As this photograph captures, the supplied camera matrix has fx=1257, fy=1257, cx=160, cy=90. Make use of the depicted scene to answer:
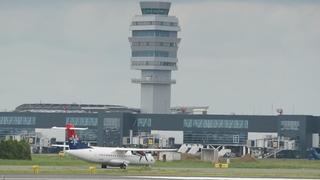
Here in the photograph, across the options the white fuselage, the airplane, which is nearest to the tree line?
the airplane

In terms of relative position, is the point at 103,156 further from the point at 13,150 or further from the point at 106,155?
the point at 13,150

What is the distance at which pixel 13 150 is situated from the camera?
16250 centimetres

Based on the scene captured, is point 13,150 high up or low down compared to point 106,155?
up

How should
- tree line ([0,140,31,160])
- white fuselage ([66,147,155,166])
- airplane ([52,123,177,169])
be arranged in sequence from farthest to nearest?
tree line ([0,140,31,160]) < airplane ([52,123,177,169]) < white fuselage ([66,147,155,166])

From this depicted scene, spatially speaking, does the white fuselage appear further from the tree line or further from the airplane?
the tree line

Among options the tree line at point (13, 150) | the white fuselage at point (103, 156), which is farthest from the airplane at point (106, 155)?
the tree line at point (13, 150)

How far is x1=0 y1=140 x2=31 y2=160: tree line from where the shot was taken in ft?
529

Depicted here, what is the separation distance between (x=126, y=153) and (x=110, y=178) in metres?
39.9

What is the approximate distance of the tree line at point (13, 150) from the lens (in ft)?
529

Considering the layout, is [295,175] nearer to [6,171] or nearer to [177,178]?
[177,178]

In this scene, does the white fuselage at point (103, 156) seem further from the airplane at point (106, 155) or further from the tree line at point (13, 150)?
the tree line at point (13, 150)

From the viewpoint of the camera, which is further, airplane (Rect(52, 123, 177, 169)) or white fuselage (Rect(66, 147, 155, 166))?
airplane (Rect(52, 123, 177, 169))

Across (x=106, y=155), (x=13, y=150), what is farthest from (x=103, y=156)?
(x=13, y=150)

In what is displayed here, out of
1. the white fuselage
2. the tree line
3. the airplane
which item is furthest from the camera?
the tree line
